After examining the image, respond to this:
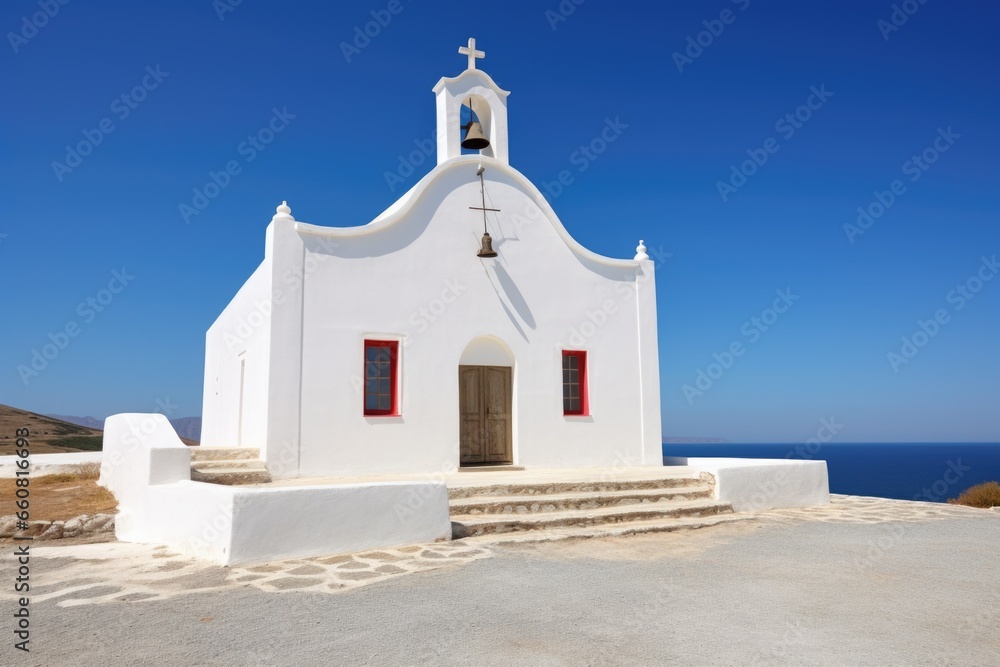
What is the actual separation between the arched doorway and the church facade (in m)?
0.02

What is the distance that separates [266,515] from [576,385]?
6984 millimetres

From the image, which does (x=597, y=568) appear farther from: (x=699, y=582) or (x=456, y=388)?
(x=456, y=388)

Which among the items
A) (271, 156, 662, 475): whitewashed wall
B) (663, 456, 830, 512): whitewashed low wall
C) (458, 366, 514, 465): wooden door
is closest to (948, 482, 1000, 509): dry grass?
(663, 456, 830, 512): whitewashed low wall

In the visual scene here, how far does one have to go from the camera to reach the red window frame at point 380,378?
1082 cm

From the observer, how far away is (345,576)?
5.89 meters

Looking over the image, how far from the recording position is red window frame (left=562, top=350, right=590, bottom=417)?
1238cm

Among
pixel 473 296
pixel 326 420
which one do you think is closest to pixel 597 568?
pixel 326 420

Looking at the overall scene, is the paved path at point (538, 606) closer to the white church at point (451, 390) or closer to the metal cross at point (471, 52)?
the white church at point (451, 390)

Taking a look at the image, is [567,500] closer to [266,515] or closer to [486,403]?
[486,403]

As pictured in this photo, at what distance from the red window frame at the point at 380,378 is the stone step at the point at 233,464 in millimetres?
1786

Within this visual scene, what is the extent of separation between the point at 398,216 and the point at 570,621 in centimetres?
789

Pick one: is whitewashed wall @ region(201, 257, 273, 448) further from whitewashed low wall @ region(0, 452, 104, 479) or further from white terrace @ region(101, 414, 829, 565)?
whitewashed low wall @ region(0, 452, 104, 479)

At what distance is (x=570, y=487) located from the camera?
9.34 metres

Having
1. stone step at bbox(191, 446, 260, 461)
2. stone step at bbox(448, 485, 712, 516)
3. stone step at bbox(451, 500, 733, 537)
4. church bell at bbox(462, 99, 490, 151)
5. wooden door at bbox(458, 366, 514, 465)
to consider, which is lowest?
stone step at bbox(451, 500, 733, 537)
